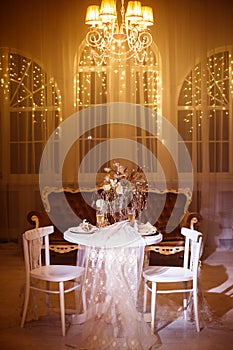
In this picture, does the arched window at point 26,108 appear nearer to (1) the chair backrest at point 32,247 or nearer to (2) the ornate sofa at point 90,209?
(2) the ornate sofa at point 90,209

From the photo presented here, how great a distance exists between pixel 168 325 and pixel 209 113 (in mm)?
3737

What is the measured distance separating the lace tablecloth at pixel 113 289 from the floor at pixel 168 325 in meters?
0.18

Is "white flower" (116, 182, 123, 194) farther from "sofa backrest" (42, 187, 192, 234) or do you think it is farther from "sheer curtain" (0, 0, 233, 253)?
"sheer curtain" (0, 0, 233, 253)

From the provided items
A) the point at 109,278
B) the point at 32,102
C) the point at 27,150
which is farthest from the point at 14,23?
the point at 109,278

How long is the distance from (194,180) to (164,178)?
0.40 m

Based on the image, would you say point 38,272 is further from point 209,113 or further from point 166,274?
point 209,113

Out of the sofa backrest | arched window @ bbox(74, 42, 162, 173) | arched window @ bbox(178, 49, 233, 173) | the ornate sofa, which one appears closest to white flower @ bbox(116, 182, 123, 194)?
the ornate sofa

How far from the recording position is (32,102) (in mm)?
7402

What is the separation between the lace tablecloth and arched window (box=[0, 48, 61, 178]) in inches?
129

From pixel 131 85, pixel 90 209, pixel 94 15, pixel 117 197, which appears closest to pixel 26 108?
pixel 131 85

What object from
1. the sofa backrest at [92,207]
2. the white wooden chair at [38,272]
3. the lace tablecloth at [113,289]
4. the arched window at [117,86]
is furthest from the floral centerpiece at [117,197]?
the arched window at [117,86]

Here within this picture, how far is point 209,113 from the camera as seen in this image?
739 cm

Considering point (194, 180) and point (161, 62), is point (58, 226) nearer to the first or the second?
point (194, 180)

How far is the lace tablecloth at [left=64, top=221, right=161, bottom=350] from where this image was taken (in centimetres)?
392
